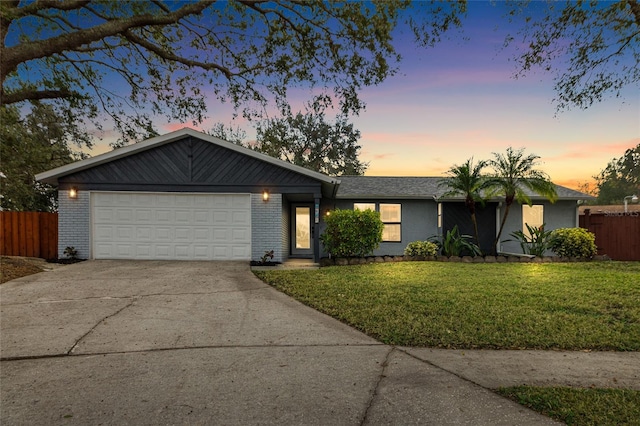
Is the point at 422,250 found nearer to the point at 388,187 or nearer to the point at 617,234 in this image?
the point at 388,187

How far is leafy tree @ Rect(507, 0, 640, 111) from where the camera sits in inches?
394

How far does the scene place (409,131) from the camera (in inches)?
597

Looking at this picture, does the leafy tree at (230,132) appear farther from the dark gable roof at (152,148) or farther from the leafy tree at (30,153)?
the dark gable roof at (152,148)

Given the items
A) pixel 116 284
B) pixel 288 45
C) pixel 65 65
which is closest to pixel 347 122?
pixel 288 45

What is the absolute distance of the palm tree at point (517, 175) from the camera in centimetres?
1239

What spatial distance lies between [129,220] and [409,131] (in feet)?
37.0

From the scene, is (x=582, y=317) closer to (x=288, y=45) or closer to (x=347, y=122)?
(x=288, y=45)

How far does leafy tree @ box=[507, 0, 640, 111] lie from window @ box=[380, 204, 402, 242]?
6.49 m

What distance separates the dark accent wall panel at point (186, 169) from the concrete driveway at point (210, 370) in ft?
17.9

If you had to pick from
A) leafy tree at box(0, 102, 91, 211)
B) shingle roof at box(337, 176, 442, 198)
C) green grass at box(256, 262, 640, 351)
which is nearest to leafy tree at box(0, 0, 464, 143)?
leafy tree at box(0, 102, 91, 211)

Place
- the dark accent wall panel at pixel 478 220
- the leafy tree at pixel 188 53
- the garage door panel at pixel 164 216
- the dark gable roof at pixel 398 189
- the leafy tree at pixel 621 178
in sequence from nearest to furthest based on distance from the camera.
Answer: the leafy tree at pixel 188 53, the garage door panel at pixel 164 216, the dark gable roof at pixel 398 189, the dark accent wall panel at pixel 478 220, the leafy tree at pixel 621 178

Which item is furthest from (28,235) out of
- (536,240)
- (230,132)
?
(230,132)

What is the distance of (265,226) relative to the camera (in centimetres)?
1142

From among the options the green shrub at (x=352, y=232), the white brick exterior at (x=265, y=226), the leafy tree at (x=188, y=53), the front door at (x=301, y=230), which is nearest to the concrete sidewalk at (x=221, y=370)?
the white brick exterior at (x=265, y=226)
